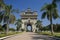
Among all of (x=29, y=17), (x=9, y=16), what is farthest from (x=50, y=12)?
(x=29, y=17)

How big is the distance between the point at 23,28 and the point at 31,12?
14580 mm

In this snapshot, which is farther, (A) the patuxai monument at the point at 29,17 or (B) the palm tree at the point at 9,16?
(A) the patuxai monument at the point at 29,17

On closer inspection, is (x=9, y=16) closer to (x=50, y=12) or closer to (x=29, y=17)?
(x=50, y=12)

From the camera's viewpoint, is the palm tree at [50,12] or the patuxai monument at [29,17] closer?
the palm tree at [50,12]

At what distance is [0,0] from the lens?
97.8 ft

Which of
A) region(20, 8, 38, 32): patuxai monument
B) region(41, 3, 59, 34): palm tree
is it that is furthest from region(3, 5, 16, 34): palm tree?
region(20, 8, 38, 32): patuxai monument

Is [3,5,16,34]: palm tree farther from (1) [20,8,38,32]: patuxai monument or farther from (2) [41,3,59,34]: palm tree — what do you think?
(1) [20,8,38,32]: patuxai monument

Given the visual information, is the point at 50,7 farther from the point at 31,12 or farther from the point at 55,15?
the point at 31,12

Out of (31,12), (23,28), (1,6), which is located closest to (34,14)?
(31,12)

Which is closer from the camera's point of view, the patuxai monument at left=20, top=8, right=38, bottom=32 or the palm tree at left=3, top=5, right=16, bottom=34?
the palm tree at left=3, top=5, right=16, bottom=34

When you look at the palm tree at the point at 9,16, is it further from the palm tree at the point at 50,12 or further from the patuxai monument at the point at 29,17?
the patuxai monument at the point at 29,17

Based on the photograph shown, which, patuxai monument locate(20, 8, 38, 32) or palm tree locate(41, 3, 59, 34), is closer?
palm tree locate(41, 3, 59, 34)

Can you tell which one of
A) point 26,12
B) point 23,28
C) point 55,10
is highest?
point 26,12

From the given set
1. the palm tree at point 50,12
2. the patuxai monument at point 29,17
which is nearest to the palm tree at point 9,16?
the palm tree at point 50,12
